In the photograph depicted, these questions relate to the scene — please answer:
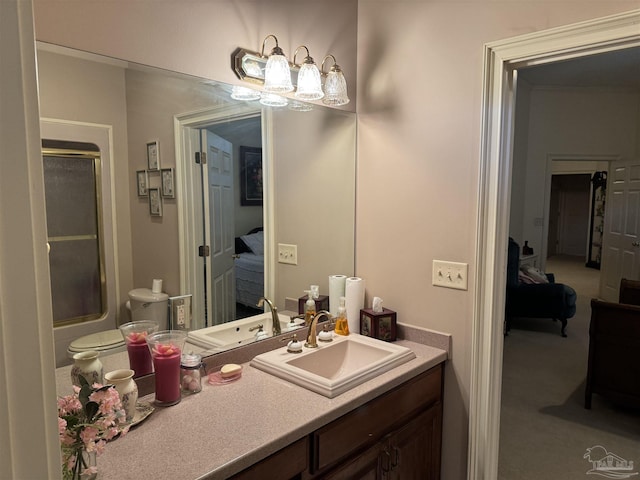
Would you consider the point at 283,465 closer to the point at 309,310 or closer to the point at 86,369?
the point at 86,369

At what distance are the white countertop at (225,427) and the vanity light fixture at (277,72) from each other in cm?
111

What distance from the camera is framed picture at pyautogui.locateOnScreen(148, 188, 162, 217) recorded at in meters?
1.51

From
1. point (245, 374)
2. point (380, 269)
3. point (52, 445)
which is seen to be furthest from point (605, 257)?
point (52, 445)

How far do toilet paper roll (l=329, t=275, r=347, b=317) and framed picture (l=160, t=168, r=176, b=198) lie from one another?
0.92m

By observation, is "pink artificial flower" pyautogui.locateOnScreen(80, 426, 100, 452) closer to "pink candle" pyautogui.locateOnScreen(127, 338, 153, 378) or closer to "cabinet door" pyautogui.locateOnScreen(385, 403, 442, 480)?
"pink candle" pyautogui.locateOnScreen(127, 338, 153, 378)

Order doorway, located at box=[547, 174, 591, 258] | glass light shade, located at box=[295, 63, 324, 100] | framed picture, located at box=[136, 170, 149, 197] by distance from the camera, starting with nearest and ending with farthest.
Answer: framed picture, located at box=[136, 170, 149, 197] → glass light shade, located at box=[295, 63, 324, 100] → doorway, located at box=[547, 174, 591, 258]

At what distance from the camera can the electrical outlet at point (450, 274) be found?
1836 millimetres

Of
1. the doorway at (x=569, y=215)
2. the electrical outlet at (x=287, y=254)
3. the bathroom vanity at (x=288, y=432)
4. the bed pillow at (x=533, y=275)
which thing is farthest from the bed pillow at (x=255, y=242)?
the doorway at (x=569, y=215)

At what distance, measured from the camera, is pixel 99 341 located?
139 centimetres

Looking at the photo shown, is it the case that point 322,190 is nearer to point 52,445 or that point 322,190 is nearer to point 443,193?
point 443,193

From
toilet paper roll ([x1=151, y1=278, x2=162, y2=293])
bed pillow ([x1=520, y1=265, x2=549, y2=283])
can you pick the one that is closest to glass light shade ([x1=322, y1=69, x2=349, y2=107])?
toilet paper roll ([x1=151, y1=278, x2=162, y2=293])

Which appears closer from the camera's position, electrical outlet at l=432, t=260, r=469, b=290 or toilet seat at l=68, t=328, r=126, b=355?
toilet seat at l=68, t=328, r=126, b=355

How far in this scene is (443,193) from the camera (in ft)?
6.17

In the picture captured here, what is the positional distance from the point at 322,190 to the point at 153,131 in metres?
0.94
